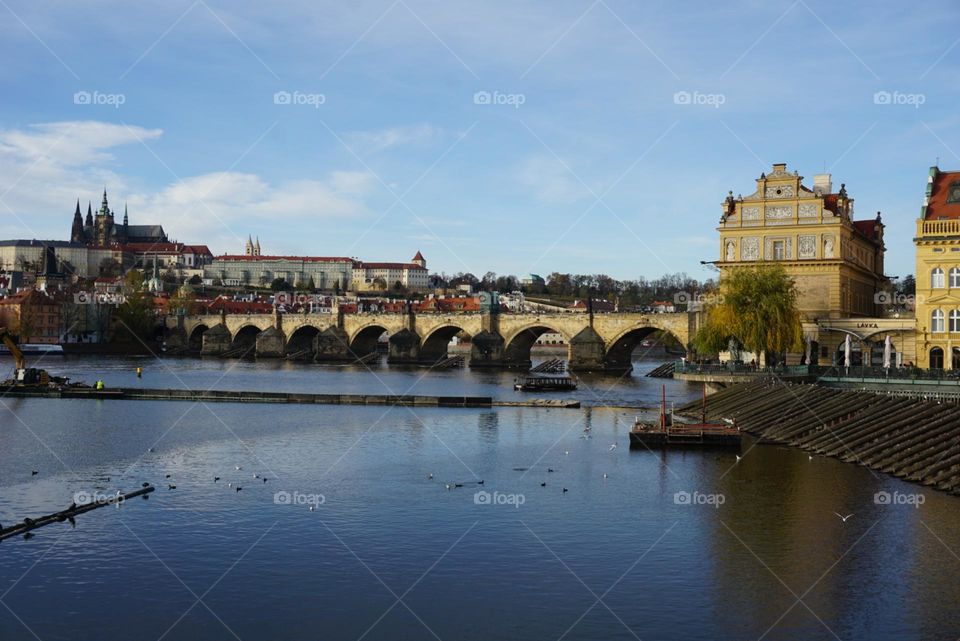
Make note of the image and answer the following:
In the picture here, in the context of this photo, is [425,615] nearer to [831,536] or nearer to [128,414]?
[831,536]

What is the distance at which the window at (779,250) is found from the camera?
65.2m

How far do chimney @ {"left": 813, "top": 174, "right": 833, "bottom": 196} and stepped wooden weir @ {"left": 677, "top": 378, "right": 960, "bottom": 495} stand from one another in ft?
88.6

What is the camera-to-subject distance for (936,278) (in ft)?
174

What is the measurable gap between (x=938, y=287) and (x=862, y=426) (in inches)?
818

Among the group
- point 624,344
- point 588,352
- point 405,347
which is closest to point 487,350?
point 405,347

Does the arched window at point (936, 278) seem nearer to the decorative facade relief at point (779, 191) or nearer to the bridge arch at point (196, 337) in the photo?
the decorative facade relief at point (779, 191)

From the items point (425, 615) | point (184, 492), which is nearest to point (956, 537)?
point (425, 615)

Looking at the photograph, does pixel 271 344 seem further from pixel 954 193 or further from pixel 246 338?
pixel 954 193

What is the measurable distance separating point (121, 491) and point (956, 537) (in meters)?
21.5

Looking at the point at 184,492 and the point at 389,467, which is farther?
the point at 389,467

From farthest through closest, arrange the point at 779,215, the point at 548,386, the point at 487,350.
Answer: the point at 487,350 < the point at 548,386 < the point at 779,215

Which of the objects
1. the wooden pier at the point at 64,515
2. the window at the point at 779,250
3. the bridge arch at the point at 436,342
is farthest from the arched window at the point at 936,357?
the bridge arch at the point at 436,342

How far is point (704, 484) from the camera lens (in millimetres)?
29703

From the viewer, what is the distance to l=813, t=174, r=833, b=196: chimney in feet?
235
